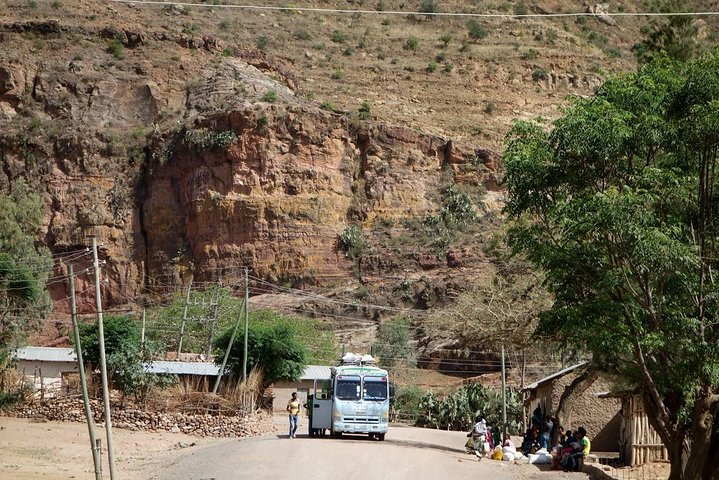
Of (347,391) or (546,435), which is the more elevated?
(347,391)

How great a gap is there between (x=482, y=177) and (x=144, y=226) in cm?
2576

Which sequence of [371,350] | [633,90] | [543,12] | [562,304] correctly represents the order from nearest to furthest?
1. [633,90]
2. [562,304]
3. [371,350]
4. [543,12]

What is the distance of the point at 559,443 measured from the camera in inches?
1321

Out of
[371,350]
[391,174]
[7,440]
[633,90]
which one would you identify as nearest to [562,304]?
[633,90]

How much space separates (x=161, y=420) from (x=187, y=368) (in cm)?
1126

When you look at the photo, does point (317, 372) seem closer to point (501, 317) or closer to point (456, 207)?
point (501, 317)

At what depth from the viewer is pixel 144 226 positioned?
8719cm

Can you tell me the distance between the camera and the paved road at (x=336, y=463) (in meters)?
26.4

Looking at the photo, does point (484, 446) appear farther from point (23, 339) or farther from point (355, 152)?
point (355, 152)

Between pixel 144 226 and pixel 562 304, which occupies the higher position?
pixel 144 226

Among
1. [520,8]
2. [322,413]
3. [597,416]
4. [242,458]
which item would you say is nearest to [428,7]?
[520,8]

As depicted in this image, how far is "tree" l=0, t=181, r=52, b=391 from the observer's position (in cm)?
5234

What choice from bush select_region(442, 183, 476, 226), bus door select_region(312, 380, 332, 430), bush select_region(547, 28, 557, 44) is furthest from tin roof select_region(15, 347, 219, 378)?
bush select_region(547, 28, 557, 44)

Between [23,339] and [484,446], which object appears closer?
[484,446]
